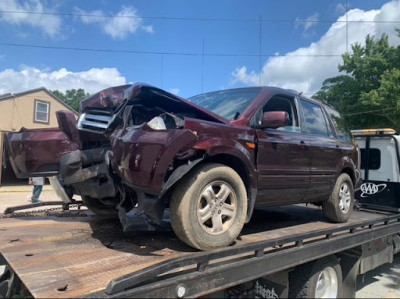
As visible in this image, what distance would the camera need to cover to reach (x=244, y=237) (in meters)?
3.77

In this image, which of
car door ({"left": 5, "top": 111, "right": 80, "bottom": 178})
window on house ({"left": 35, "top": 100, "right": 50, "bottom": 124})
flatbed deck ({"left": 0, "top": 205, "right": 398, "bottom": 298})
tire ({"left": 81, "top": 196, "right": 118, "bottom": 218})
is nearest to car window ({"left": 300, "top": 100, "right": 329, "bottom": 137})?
flatbed deck ({"left": 0, "top": 205, "right": 398, "bottom": 298})

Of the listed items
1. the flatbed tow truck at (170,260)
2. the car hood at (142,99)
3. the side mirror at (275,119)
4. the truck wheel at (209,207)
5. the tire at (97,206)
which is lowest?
the flatbed tow truck at (170,260)

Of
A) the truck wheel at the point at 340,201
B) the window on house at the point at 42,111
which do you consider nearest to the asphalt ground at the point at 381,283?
the truck wheel at the point at 340,201

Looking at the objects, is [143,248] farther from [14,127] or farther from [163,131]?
[14,127]

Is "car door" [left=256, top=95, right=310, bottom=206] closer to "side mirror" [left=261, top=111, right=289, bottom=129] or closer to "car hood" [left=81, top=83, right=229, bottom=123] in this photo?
"side mirror" [left=261, top=111, right=289, bottom=129]

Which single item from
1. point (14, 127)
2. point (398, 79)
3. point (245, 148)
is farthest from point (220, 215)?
point (14, 127)

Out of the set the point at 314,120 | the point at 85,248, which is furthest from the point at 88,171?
the point at 314,120

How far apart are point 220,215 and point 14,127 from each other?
19637mm

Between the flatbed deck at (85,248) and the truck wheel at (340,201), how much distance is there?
0.66 feet

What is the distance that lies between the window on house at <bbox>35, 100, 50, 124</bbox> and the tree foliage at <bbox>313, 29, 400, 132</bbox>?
17.3 meters

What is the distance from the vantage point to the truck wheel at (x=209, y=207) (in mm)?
2965

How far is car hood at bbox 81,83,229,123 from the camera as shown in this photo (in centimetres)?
318

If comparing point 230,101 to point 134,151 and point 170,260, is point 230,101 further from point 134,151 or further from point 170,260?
Result: point 170,260

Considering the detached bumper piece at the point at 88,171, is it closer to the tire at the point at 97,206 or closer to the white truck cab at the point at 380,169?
the tire at the point at 97,206
